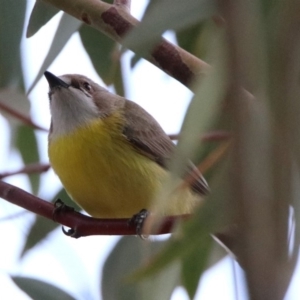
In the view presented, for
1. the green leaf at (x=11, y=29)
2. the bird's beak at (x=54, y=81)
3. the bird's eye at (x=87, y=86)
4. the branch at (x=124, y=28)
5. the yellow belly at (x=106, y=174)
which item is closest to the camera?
the branch at (x=124, y=28)

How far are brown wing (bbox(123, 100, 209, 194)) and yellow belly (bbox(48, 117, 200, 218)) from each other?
0.03 metres

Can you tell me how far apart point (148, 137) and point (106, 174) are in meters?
0.25

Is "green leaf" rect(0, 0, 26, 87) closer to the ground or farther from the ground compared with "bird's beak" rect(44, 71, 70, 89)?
farther from the ground

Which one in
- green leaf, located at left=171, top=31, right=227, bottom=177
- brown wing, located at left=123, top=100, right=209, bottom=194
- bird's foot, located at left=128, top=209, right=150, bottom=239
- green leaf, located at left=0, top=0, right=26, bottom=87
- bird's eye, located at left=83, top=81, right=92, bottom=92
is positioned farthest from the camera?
bird's eye, located at left=83, top=81, right=92, bottom=92

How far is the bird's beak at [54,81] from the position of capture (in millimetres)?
1870

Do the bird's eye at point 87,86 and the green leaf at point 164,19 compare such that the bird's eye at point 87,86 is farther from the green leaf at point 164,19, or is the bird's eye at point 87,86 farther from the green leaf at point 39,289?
the green leaf at point 164,19

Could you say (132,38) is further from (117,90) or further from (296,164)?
(117,90)

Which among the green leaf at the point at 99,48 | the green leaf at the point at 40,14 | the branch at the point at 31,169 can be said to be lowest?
the branch at the point at 31,169

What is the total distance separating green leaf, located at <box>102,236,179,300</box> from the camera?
3.79 feet

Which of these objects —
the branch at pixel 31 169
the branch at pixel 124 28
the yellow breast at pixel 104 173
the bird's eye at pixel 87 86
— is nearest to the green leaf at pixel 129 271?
the yellow breast at pixel 104 173

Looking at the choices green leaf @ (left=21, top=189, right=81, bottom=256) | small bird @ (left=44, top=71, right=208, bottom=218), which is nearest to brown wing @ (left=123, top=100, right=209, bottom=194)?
small bird @ (left=44, top=71, right=208, bottom=218)

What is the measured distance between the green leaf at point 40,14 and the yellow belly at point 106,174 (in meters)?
0.34

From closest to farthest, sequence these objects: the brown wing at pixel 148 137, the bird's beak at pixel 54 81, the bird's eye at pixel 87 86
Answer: the brown wing at pixel 148 137
the bird's beak at pixel 54 81
the bird's eye at pixel 87 86

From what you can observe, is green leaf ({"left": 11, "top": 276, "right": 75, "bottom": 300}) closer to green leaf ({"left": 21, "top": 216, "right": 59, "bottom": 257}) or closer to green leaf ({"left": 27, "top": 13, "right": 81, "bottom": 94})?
green leaf ({"left": 21, "top": 216, "right": 59, "bottom": 257})
